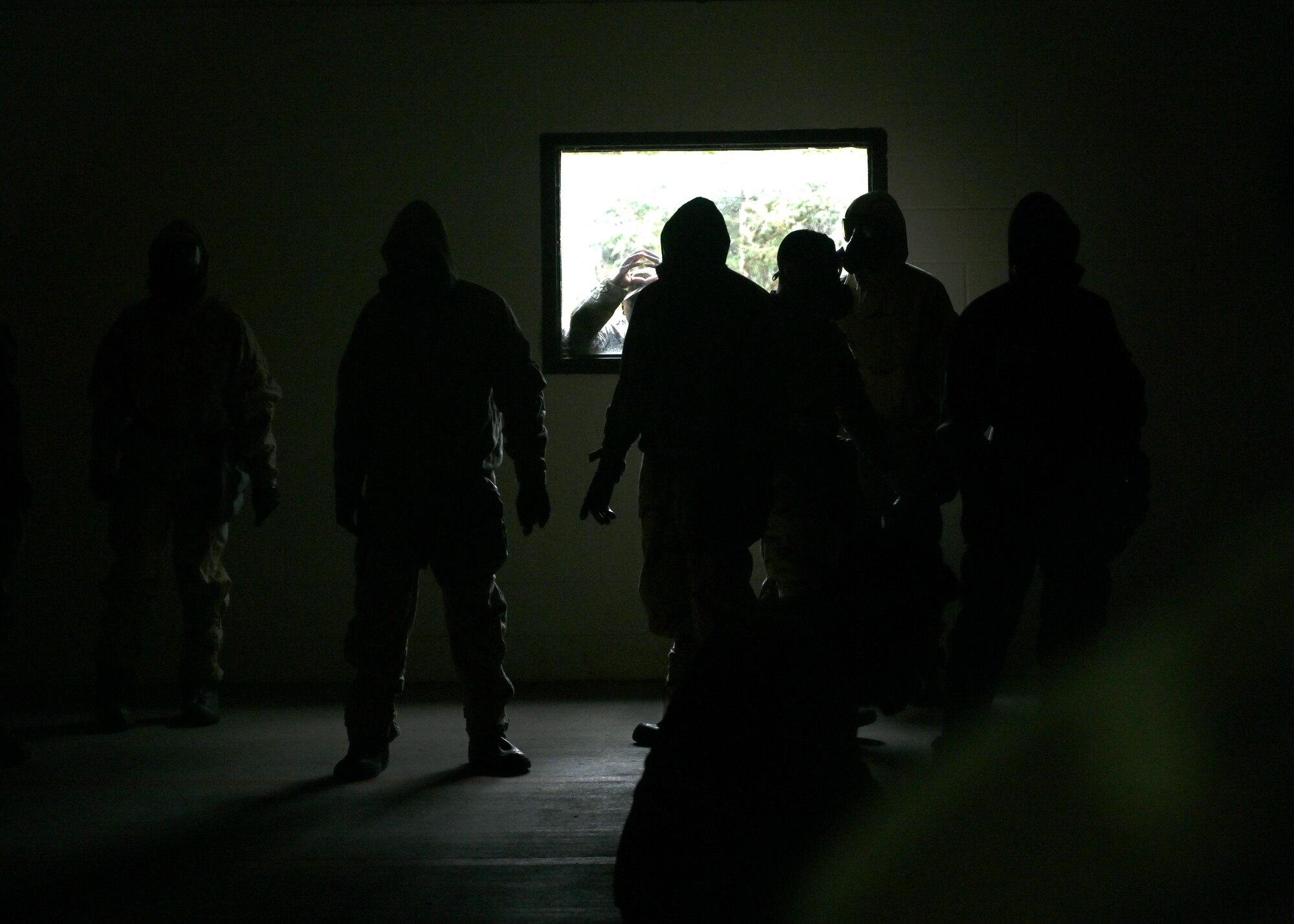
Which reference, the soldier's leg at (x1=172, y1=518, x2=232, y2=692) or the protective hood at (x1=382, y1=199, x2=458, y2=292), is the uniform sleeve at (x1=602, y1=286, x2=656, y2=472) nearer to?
the protective hood at (x1=382, y1=199, x2=458, y2=292)

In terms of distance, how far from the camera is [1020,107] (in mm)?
5027

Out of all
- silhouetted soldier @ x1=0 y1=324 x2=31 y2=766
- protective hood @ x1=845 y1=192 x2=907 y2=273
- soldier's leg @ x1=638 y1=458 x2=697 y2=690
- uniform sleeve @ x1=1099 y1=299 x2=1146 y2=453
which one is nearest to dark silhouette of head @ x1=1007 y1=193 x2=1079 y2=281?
uniform sleeve @ x1=1099 y1=299 x2=1146 y2=453

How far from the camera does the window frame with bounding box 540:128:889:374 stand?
16.4ft

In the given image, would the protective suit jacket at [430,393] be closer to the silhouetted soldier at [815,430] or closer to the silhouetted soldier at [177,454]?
the silhouetted soldier at [815,430]

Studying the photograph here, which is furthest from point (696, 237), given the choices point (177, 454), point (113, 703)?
point (113, 703)

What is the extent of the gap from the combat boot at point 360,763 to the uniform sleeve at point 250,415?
124 cm

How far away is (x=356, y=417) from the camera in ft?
11.7

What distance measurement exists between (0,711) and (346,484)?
6.62 feet

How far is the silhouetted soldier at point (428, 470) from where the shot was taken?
352cm

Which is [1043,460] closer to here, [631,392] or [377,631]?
[631,392]

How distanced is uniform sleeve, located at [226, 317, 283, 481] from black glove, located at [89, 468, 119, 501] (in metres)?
0.42

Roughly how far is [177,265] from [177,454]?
0.68 metres

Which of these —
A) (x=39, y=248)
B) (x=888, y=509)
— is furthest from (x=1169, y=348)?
(x=39, y=248)

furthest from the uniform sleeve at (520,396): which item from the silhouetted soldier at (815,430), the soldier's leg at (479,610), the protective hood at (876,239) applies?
the protective hood at (876,239)
